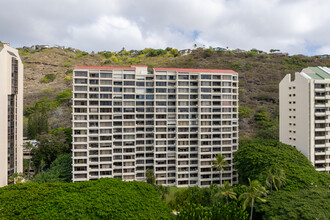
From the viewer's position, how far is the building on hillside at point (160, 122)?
50.2m

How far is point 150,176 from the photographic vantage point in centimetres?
5094

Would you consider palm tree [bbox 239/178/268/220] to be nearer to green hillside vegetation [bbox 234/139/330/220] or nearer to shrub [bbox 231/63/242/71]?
green hillside vegetation [bbox 234/139/330/220]

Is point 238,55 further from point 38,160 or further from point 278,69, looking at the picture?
point 38,160

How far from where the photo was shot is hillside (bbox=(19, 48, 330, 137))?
91438 millimetres

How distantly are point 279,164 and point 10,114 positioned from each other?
56052 mm

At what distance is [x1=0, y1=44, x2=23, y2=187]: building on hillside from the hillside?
3543 centimetres

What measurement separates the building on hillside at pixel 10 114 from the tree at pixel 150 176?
2960cm

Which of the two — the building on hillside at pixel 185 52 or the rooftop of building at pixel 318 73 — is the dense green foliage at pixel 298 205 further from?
the building on hillside at pixel 185 52

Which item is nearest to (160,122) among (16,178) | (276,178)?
(276,178)

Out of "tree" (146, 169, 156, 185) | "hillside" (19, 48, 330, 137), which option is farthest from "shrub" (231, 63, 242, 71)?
"tree" (146, 169, 156, 185)

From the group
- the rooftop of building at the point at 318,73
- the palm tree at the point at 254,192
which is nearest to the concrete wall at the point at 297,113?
the rooftop of building at the point at 318,73

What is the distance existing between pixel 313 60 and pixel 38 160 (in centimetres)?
13960

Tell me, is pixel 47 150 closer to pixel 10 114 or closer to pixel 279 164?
pixel 10 114

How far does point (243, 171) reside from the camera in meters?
46.0
